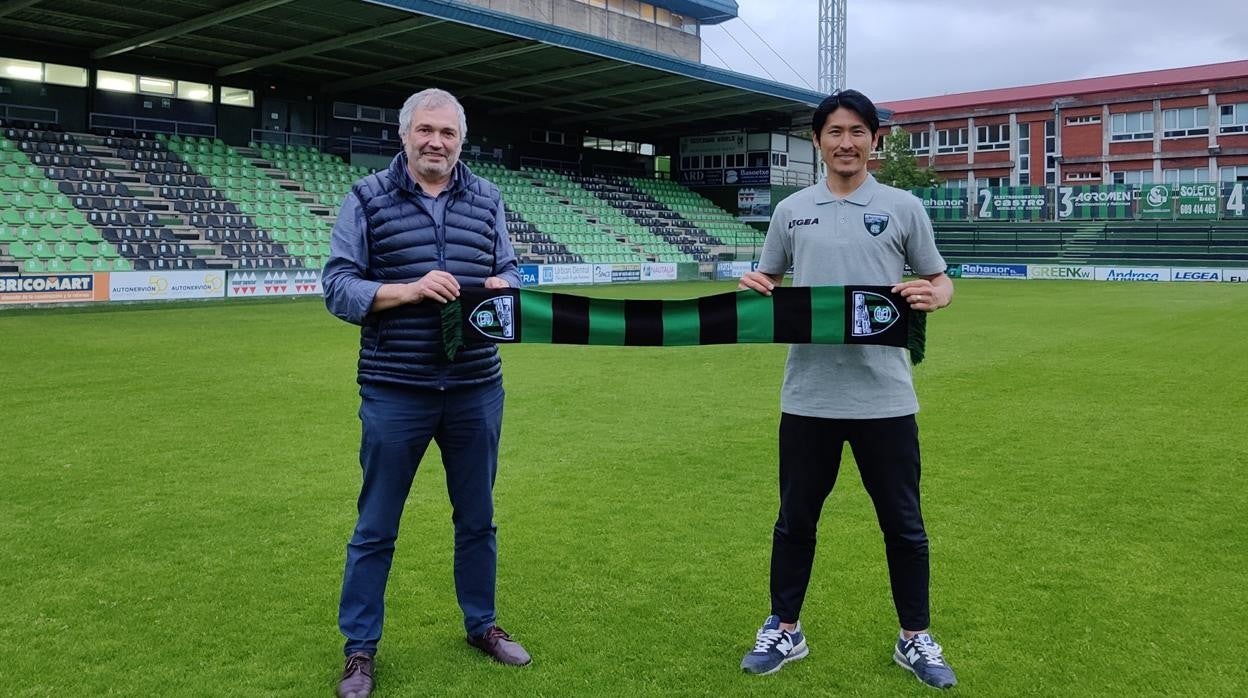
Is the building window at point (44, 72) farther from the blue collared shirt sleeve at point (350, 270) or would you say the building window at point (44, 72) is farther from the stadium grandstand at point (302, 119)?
the blue collared shirt sleeve at point (350, 270)

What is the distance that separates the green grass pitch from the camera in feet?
12.0

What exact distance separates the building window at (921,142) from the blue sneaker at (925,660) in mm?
60005

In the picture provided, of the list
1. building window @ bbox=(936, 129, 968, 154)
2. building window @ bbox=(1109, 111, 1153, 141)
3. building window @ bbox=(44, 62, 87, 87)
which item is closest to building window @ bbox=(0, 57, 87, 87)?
building window @ bbox=(44, 62, 87, 87)

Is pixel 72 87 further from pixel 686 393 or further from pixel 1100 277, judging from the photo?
pixel 1100 277

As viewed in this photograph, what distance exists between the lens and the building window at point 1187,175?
51.2 m

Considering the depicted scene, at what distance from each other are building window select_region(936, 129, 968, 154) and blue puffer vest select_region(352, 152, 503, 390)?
60482 mm

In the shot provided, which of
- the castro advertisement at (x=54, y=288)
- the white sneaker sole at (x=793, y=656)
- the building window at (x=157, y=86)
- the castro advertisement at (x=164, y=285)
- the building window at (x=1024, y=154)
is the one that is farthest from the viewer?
the building window at (x=1024, y=154)

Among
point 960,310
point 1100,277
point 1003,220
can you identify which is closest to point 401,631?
point 960,310

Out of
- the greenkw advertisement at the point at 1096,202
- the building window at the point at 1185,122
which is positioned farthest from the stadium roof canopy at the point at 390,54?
the building window at the point at 1185,122

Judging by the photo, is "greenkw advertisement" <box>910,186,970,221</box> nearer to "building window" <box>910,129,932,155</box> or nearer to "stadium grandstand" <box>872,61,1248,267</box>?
"stadium grandstand" <box>872,61,1248,267</box>

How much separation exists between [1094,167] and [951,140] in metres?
8.49

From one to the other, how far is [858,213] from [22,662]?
3476 mm

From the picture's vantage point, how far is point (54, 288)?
66.2 ft

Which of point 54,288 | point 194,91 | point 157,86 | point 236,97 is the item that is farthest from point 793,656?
point 236,97
